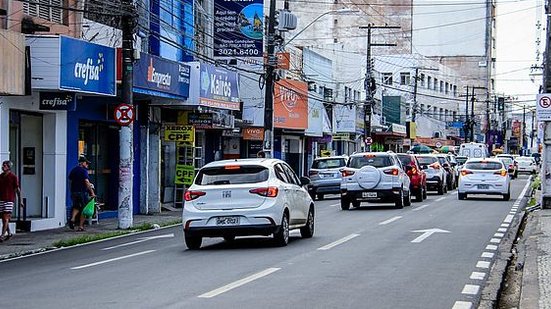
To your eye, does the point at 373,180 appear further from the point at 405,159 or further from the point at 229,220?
the point at 229,220

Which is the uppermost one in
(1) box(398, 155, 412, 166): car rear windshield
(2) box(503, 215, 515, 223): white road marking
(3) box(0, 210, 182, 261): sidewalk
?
(1) box(398, 155, 412, 166): car rear windshield

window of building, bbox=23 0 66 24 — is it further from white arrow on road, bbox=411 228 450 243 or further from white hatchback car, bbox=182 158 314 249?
white arrow on road, bbox=411 228 450 243

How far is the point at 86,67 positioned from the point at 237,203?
8.20m

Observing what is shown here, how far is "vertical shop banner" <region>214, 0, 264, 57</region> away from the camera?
113 feet

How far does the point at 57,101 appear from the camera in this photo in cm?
2439

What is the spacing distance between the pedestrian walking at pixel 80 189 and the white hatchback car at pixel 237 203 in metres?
6.65

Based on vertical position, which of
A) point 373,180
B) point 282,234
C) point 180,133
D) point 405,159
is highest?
point 180,133

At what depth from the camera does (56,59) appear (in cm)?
2283

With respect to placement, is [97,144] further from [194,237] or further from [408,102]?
[408,102]

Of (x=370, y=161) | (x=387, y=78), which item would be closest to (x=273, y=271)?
(x=370, y=161)

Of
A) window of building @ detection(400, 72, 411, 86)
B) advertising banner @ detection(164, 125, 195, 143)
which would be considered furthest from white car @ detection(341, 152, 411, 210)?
window of building @ detection(400, 72, 411, 86)

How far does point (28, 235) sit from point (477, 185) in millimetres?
18643

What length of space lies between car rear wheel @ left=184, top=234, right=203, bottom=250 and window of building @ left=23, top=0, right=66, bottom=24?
9106mm

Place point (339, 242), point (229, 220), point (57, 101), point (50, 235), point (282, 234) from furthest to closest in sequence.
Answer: point (57, 101) → point (50, 235) → point (339, 242) → point (282, 234) → point (229, 220)
